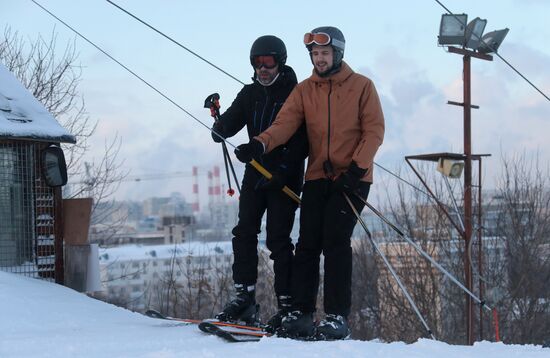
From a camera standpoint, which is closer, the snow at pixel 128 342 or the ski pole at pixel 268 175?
the snow at pixel 128 342

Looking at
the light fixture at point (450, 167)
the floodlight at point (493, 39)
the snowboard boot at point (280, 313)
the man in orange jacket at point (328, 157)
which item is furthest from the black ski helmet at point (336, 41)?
the light fixture at point (450, 167)

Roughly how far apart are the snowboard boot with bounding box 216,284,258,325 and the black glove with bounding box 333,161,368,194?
96 cm

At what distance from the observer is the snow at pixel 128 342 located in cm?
386

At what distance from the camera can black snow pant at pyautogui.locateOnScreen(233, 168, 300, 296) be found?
16.5 feet

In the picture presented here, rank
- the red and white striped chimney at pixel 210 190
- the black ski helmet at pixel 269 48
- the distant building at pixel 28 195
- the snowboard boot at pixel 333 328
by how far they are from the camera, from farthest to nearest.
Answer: the red and white striped chimney at pixel 210 190
the distant building at pixel 28 195
the black ski helmet at pixel 269 48
the snowboard boot at pixel 333 328

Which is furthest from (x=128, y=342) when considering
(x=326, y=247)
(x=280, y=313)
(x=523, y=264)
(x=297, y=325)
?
(x=523, y=264)

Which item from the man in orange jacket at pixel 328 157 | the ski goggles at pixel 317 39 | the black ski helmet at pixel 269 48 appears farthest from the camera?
the black ski helmet at pixel 269 48

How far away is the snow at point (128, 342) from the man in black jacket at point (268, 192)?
17.8 inches

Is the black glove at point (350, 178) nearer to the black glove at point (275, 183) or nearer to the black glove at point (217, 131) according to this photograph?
the black glove at point (275, 183)

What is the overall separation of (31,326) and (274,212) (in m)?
1.51

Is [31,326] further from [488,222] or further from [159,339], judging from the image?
[488,222]

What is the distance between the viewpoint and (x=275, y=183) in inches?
194

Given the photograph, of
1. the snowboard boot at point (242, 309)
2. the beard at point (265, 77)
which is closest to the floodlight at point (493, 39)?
the beard at point (265, 77)

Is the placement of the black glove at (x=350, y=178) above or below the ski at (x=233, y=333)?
above
